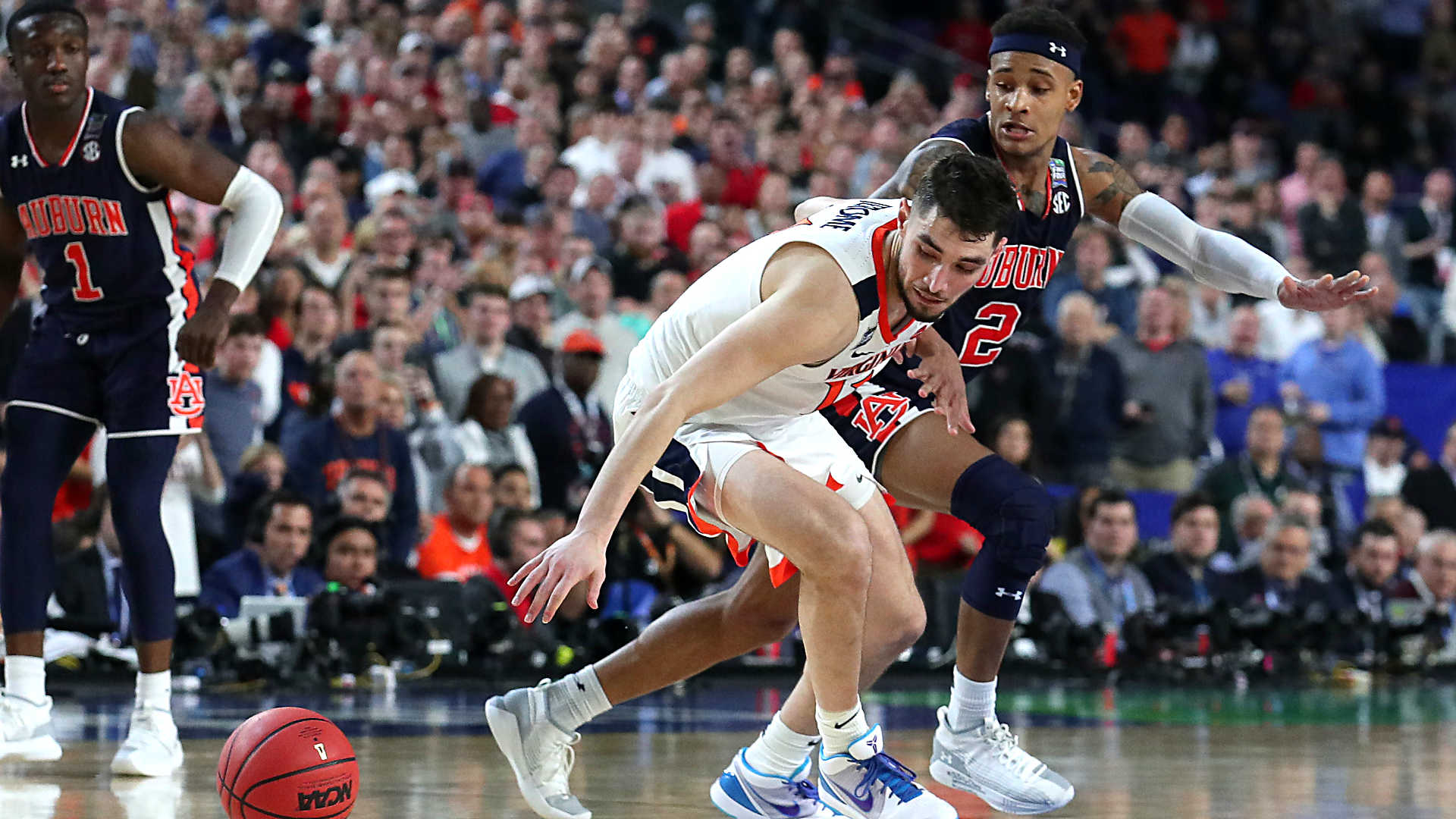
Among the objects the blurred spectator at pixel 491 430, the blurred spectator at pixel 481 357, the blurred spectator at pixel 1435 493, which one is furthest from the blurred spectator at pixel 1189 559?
the blurred spectator at pixel 481 357

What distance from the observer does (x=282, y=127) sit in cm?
1335

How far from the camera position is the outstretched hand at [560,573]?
3.87 m

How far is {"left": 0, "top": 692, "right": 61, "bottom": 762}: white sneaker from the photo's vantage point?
19.8 feet

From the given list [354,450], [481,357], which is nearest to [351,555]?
→ [354,450]

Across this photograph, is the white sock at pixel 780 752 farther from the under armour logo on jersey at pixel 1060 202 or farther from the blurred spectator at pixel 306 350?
the blurred spectator at pixel 306 350

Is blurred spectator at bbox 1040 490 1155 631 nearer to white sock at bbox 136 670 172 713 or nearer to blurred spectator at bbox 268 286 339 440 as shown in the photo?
blurred spectator at bbox 268 286 339 440

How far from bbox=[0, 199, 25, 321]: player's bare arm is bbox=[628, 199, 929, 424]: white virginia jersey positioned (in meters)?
2.46

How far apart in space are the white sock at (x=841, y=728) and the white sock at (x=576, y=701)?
0.74 m

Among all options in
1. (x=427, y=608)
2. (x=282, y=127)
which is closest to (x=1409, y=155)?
(x=282, y=127)

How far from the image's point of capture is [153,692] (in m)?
6.11

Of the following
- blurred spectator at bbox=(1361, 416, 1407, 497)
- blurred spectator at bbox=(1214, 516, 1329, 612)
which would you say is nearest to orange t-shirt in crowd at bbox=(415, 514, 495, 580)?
blurred spectator at bbox=(1214, 516, 1329, 612)

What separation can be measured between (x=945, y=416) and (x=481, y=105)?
939cm

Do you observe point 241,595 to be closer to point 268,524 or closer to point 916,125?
point 268,524

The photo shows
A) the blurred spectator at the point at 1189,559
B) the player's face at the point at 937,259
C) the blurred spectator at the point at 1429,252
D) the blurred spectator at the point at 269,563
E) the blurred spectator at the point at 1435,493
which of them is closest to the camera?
the player's face at the point at 937,259
